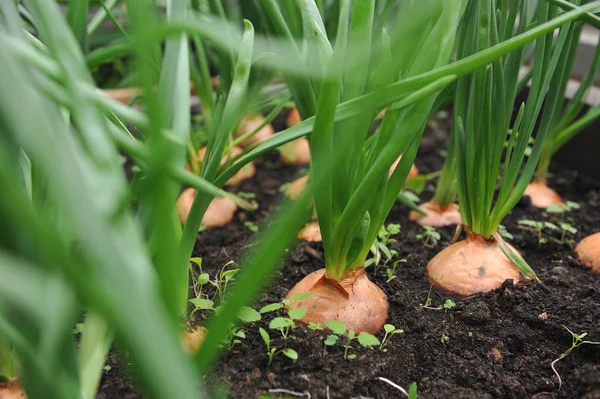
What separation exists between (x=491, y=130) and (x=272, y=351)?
46cm

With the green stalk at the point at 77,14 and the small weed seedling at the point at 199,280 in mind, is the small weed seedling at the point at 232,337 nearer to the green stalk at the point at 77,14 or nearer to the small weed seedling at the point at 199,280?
the small weed seedling at the point at 199,280

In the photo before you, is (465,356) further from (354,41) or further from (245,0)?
(245,0)

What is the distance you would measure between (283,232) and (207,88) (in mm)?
1076

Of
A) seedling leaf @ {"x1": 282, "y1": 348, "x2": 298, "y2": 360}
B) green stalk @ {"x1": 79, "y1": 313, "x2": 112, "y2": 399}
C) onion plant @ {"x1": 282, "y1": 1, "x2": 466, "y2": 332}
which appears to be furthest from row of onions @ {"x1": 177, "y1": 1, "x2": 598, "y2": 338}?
green stalk @ {"x1": 79, "y1": 313, "x2": 112, "y2": 399}

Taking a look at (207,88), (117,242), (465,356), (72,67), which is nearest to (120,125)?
(72,67)

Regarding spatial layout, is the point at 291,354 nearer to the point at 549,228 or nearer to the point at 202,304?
the point at 202,304

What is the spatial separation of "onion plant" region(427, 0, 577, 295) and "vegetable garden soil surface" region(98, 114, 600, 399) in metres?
0.04

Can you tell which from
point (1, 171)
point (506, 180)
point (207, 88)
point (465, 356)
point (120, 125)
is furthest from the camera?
point (207, 88)

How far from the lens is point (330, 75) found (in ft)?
1.98

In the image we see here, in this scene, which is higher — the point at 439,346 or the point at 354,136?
the point at 354,136

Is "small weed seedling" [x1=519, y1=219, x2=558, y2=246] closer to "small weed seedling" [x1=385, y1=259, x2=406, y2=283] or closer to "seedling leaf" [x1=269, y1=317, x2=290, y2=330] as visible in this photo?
Answer: "small weed seedling" [x1=385, y1=259, x2=406, y2=283]

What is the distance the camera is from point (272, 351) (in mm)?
757

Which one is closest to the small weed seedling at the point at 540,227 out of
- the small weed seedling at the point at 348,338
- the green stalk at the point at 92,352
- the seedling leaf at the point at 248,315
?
the small weed seedling at the point at 348,338

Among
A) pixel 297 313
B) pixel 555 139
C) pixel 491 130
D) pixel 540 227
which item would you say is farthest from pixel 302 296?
pixel 555 139
